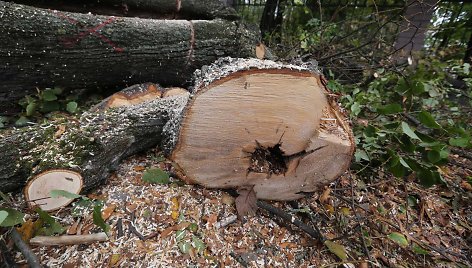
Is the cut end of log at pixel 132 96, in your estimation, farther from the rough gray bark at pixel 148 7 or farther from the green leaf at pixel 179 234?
the green leaf at pixel 179 234

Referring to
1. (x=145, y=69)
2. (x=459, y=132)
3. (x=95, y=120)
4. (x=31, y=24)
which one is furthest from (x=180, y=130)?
(x=459, y=132)

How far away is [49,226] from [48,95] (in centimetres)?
104

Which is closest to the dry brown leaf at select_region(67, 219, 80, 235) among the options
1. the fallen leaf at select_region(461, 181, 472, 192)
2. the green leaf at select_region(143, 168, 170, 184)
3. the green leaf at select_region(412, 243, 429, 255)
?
the green leaf at select_region(143, 168, 170, 184)

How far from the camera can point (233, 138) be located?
1.49 meters

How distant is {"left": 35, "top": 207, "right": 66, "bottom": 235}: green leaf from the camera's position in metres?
1.21

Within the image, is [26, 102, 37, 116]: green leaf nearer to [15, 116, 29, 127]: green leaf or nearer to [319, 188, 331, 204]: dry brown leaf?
[15, 116, 29, 127]: green leaf

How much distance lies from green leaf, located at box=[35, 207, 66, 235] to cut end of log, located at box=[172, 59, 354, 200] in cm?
57

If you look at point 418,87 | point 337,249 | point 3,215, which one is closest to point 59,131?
point 3,215

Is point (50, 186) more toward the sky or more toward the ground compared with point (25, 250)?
more toward the sky

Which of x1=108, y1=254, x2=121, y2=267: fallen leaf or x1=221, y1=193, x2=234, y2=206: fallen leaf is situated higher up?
x1=221, y1=193, x2=234, y2=206: fallen leaf

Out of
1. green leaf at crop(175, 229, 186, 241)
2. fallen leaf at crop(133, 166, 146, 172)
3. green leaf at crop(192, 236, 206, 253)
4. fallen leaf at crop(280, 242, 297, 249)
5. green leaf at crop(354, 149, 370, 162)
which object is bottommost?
fallen leaf at crop(280, 242, 297, 249)

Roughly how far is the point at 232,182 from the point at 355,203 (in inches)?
31.0

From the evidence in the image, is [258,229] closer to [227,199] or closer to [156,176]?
[227,199]

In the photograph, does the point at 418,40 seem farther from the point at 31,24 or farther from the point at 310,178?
the point at 31,24
